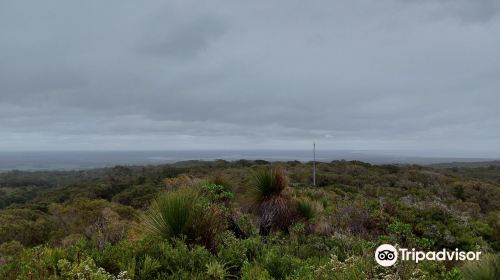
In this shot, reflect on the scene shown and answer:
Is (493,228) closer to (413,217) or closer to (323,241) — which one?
(413,217)

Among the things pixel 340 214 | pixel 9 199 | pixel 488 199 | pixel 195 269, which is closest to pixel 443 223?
pixel 340 214

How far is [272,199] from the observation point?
10367 mm

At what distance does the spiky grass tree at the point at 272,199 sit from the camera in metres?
9.91

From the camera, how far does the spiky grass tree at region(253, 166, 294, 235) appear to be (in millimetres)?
9914

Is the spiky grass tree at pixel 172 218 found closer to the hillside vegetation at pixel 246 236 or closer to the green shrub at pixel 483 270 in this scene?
the hillside vegetation at pixel 246 236

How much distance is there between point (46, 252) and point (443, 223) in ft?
36.0

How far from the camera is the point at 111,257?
475cm

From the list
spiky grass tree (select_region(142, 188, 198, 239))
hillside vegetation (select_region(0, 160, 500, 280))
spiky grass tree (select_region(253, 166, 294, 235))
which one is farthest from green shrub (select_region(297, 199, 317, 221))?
spiky grass tree (select_region(142, 188, 198, 239))

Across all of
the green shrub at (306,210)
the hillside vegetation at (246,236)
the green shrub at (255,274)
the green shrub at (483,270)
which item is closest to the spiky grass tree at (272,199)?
the hillside vegetation at (246,236)

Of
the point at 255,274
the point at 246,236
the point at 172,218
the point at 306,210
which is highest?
the point at 172,218

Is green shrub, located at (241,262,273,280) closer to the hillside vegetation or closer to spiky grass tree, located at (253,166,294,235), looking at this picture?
the hillside vegetation

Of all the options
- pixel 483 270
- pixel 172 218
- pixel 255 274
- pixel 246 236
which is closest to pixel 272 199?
pixel 246 236

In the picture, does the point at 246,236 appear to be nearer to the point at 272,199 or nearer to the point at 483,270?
the point at 272,199

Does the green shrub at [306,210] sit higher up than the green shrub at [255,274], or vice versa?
the green shrub at [255,274]
